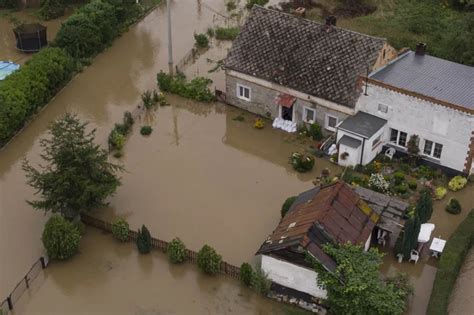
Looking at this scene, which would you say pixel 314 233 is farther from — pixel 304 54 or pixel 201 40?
pixel 201 40

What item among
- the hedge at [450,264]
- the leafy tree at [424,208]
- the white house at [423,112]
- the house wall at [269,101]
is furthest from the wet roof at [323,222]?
the house wall at [269,101]

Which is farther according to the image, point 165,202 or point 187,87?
point 187,87

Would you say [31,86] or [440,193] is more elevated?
[31,86]

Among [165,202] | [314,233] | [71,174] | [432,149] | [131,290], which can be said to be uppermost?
[71,174]

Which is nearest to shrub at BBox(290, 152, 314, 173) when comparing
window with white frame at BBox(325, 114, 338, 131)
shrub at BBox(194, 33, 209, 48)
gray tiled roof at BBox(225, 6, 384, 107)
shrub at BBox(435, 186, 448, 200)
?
window with white frame at BBox(325, 114, 338, 131)

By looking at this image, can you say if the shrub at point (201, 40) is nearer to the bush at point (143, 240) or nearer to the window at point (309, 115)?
the window at point (309, 115)

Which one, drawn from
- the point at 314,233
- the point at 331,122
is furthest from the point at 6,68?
the point at 314,233

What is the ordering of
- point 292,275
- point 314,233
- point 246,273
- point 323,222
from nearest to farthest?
point 314,233 < point 292,275 < point 323,222 < point 246,273

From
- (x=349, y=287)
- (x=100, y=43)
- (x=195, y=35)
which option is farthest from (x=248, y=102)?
(x=349, y=287)
